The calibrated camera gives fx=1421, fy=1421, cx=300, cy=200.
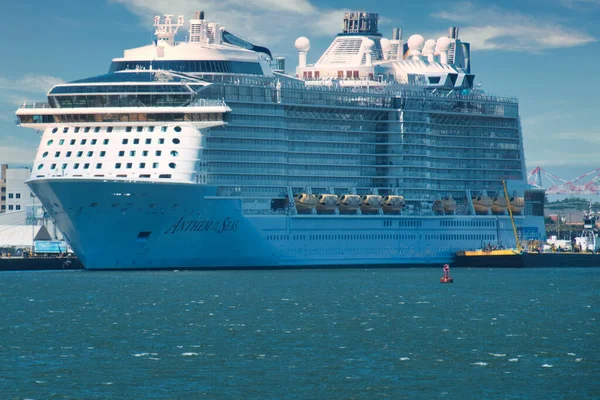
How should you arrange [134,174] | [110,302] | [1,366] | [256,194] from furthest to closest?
[256,194]
[134,174]
[110,302]
[1,366]

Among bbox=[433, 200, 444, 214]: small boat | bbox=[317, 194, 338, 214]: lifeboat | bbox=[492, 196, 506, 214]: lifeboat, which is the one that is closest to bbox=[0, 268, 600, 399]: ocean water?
bbox=[317, 194, 338, 214]: lifeboat

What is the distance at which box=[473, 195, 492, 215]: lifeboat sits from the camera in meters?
134

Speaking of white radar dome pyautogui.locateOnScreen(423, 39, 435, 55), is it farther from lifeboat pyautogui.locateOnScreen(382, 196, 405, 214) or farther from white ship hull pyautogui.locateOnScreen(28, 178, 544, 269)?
white ship hull pyautogui.locateOnScreen(28, 178, 544, 269)

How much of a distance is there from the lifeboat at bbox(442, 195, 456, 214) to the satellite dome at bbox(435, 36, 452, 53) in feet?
65.3

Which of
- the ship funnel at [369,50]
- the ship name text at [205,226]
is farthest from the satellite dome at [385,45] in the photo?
the ship name text at [205,226]

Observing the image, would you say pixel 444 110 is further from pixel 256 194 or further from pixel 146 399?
pixel 146 399

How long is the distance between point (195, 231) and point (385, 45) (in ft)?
137

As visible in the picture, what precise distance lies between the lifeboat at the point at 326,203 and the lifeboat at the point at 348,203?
121 cm

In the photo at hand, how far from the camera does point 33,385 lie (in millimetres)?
46031

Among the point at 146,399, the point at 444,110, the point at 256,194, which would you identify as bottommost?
the point at 146,399

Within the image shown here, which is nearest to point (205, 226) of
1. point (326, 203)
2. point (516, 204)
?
point (326, 203)

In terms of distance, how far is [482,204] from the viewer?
13362 centimetres

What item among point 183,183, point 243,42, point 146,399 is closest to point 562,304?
point 183,183

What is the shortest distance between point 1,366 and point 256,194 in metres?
63.4
